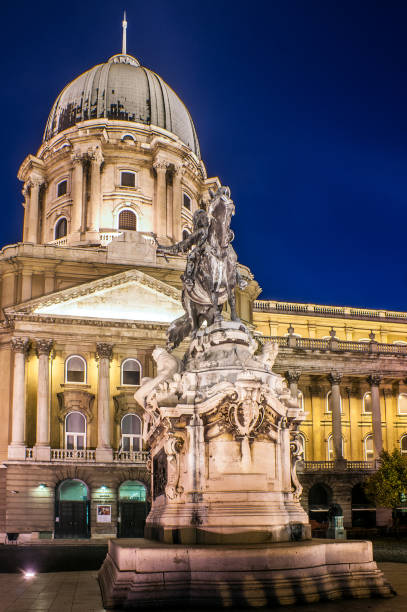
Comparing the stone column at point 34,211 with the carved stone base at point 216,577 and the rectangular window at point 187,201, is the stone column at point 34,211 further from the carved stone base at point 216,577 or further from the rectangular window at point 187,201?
the carved stone base at point 216,577

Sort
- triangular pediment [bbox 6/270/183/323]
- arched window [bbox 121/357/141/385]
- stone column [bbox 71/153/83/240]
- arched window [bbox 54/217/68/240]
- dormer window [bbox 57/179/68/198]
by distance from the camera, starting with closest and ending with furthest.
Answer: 1. triangular pediment [bbox 6/270/183/323]
2. arched window [bbox 121/357/141/385]
3. stone column [bbox 71/153/83/240]
4. arched window [bbox 54/217/68/240]
5. dormer window [bbox 57/179/68/198]

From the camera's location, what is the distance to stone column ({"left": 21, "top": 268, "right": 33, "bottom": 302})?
52.6m

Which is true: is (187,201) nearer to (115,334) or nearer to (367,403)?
(115,334)

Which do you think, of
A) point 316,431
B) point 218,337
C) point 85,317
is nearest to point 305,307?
point 316,431

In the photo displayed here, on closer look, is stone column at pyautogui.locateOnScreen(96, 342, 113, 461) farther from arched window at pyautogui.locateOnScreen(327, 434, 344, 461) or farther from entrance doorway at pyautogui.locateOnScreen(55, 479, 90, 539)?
arched window at pyautogui.locateOnScreen(327, 434, 344, 461)

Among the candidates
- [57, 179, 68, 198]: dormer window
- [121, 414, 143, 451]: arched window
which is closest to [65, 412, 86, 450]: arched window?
[121, 414, 143, 451]: arched window

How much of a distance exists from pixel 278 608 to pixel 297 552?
837 mm

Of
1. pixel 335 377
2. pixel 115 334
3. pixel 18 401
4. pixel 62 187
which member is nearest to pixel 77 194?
pixel 62 187

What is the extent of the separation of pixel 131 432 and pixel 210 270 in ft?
126

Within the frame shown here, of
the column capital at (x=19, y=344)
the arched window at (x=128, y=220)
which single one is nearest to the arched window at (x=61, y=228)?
the arched window at (x=128, y=220)

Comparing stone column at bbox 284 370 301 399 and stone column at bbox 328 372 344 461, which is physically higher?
stone column at bbox 284 370 301 399

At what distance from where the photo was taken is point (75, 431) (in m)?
49.9

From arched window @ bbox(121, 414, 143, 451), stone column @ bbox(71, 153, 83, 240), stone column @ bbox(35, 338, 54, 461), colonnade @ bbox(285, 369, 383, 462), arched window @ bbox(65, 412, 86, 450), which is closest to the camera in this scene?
stone column @ bbox(35, 338, 54, 461)

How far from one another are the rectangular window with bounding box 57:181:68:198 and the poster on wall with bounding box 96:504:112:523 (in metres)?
33.2
